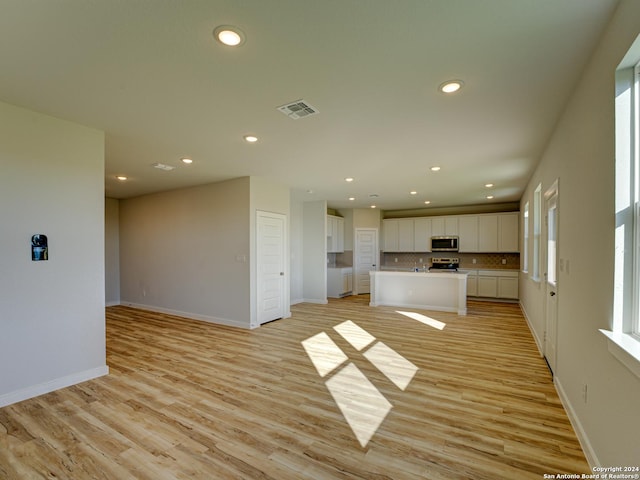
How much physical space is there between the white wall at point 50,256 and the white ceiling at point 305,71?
33 centimetres

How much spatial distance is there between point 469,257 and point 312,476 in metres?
8.51

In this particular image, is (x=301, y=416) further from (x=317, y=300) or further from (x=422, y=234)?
(x=422, y=234)

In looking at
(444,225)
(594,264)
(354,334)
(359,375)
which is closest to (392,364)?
(359,375)

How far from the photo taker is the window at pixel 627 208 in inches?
61.4

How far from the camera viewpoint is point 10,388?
2770mm

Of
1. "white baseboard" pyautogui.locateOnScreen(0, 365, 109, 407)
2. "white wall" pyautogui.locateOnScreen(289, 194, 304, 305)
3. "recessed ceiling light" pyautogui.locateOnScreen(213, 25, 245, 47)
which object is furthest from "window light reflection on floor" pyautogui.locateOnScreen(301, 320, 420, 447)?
"white wall" pyautogui.locateOnScreen(289, 194, 304, 305)

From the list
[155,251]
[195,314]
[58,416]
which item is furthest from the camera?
[155,251]

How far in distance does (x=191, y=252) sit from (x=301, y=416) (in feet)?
15.1

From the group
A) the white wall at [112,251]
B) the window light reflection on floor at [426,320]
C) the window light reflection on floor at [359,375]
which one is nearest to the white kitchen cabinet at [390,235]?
the window light reflection on floor at [426,320]

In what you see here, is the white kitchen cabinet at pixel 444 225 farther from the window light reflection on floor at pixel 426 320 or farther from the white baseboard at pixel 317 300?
the white baseboard at pixel 317 300

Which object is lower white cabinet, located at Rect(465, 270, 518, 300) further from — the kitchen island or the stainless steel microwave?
the kitchen island

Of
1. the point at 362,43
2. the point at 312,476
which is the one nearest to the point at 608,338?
the point at 312,476

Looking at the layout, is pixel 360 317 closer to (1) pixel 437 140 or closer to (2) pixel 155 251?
(1) pixel 437 140

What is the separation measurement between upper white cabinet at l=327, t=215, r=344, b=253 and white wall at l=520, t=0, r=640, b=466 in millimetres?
6402
